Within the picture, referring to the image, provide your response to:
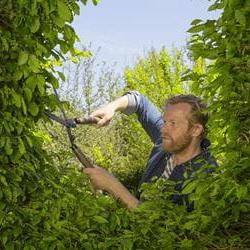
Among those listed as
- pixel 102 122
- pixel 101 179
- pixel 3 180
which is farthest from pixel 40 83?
pixel 102 122

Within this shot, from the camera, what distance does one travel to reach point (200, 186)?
307cm

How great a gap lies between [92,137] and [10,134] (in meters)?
15.4

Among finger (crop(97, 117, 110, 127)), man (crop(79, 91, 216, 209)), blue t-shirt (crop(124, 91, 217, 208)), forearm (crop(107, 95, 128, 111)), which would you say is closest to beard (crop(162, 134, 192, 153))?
man (crop(79, 91, 216, 209))

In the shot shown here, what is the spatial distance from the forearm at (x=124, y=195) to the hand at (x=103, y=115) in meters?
0.57

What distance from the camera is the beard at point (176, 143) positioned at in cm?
388

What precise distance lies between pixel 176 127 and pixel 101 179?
0.64 m

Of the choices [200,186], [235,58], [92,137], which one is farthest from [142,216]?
[92,137]

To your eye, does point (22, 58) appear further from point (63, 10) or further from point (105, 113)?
point (105, 113)

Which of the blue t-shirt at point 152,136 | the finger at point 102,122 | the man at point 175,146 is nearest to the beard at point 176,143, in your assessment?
the man at point 175,146

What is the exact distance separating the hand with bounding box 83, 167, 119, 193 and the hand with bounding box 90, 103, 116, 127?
0.51 m

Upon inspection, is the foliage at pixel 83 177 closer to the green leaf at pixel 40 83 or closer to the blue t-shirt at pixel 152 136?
the green leaf at pixel 40 83

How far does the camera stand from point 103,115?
414cm

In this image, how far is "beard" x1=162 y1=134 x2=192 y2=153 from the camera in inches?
153

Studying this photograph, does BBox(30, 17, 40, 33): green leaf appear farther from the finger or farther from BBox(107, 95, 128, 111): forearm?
BBox(107, 95, 128, 111): forearm
